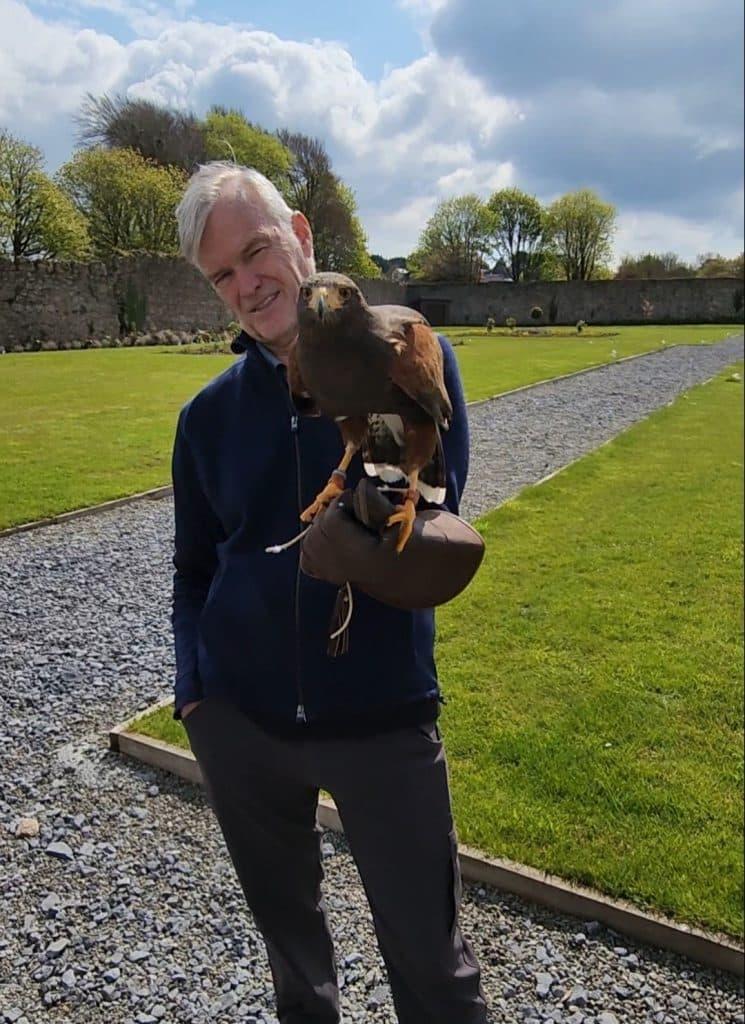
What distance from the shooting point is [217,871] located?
2.84 m

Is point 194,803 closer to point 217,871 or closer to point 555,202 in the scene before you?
point 217,871

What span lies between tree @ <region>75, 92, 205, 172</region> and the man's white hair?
924 millimetres

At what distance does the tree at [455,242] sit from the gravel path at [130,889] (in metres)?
0.82

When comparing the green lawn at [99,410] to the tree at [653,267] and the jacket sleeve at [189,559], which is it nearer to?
the tree at [653,267]

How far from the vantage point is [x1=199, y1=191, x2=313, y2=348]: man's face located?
1.40 meters

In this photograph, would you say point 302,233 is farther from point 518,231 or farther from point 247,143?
point 518,231

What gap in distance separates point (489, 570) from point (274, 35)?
3974mm

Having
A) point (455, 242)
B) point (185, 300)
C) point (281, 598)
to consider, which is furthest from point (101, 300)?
point (281, 598)

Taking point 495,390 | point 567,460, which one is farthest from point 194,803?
point 567,460

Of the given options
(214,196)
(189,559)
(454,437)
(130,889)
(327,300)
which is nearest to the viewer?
(327,300)

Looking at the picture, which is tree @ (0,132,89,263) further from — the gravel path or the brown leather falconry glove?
the brown leather falconry glove

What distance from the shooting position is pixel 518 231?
7.95ft

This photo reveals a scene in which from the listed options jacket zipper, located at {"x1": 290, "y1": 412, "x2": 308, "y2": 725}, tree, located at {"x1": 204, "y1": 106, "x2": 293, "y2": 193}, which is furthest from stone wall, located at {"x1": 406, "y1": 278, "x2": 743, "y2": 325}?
jacket zipper, located at {"x1": 290, "y1": 412, "x2": 308, "y2": 725}

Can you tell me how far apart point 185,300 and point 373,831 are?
84.5 inches
